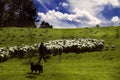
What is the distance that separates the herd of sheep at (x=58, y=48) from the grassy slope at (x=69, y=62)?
167 cm

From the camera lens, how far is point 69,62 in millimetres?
59031

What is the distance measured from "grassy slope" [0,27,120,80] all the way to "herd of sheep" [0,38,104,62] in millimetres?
1670

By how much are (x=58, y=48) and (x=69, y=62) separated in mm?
6479

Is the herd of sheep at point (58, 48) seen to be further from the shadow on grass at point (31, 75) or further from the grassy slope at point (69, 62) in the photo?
the shadow on grass at point (31, 75)

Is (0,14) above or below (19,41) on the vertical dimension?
above

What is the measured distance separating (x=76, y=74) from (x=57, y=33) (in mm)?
35834

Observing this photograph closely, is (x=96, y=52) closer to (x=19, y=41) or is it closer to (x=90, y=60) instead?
(x=90, y=60)

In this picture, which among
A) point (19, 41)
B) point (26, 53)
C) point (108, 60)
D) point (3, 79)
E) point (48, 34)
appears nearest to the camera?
point (3, 79)

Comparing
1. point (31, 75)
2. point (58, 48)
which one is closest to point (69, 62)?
point (58, 48)

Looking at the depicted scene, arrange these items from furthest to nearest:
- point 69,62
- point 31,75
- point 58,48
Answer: point 58,48, point 69,62, point 31,75

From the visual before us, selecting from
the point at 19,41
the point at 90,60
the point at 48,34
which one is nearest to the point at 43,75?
the point at 90,60

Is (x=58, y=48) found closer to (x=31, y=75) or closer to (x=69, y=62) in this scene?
(x=69, y=62)

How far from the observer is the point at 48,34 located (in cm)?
8206

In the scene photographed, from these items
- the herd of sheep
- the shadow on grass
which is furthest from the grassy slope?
the herd of sheep
